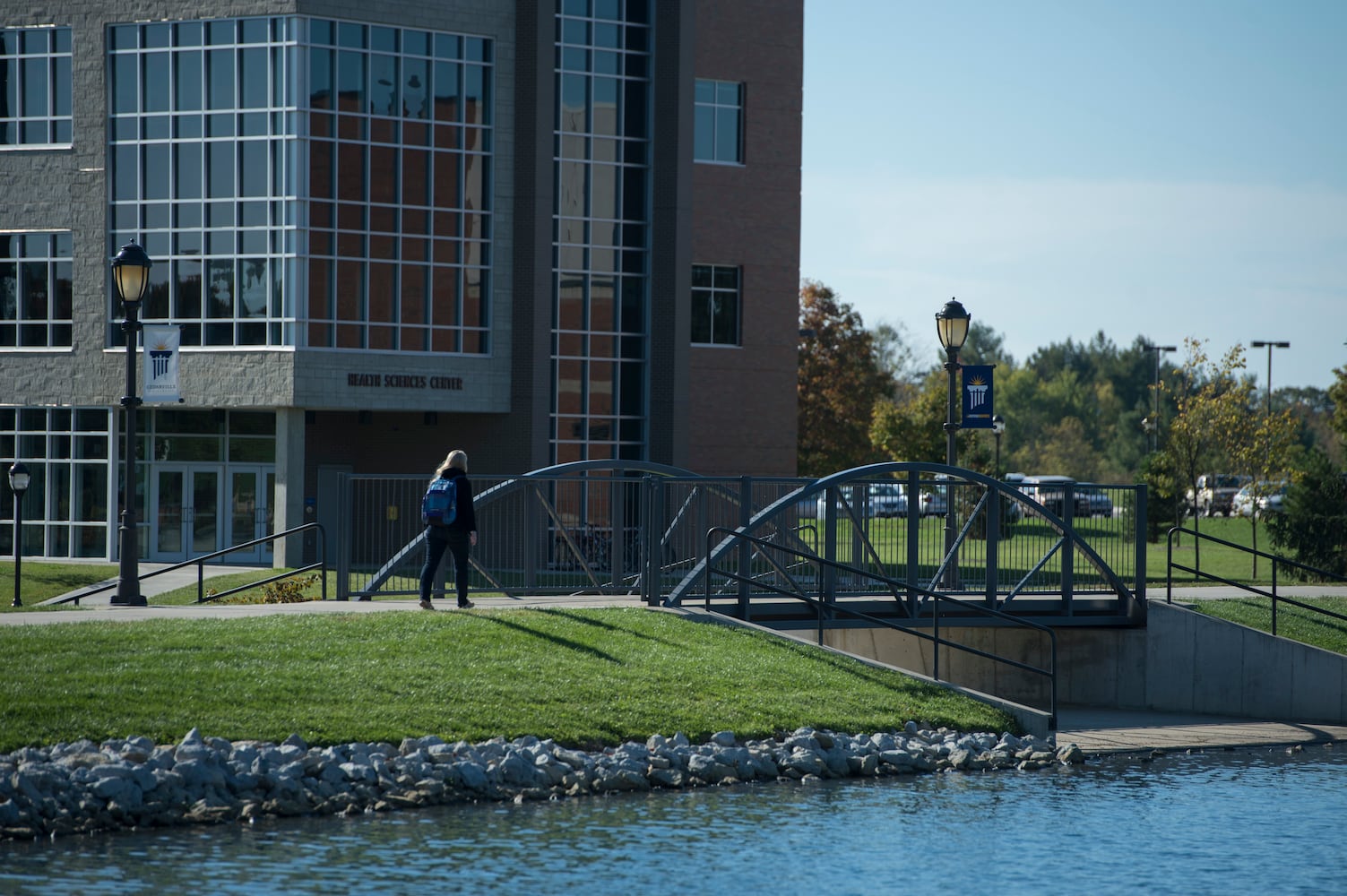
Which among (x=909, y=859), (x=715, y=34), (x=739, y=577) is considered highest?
(x=715, y=34)

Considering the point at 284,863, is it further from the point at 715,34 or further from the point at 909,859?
the point at 715,34

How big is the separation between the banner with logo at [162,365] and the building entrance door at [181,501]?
2.80m

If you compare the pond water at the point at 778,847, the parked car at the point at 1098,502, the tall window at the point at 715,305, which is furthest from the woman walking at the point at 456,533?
the tall window at the point at 715,305

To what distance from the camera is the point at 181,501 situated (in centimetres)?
3734

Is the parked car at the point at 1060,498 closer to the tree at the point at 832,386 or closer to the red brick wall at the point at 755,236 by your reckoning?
the red brick wall at the point at 755,236

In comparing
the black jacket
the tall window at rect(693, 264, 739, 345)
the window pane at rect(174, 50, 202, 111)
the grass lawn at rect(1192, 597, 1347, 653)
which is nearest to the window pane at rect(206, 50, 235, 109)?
the window pane at rect(174, 50, 202, 111)

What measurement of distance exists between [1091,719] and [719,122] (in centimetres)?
2436

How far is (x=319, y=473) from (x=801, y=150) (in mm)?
15056

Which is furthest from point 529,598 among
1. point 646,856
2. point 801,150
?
point 801,150

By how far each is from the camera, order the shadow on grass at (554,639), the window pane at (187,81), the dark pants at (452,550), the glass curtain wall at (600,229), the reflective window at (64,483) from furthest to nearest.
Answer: the glass curtain wall at (600,229) → the reflective window at (64,483) → the window pane at (187,81) → the dark pants at (452,550) → the shadow on grass at (554,639)

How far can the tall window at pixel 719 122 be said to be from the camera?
1575 inches

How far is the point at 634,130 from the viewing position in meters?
38.5

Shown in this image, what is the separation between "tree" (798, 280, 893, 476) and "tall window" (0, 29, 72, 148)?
32.5m

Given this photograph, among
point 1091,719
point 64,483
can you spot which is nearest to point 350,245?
point 64,483
